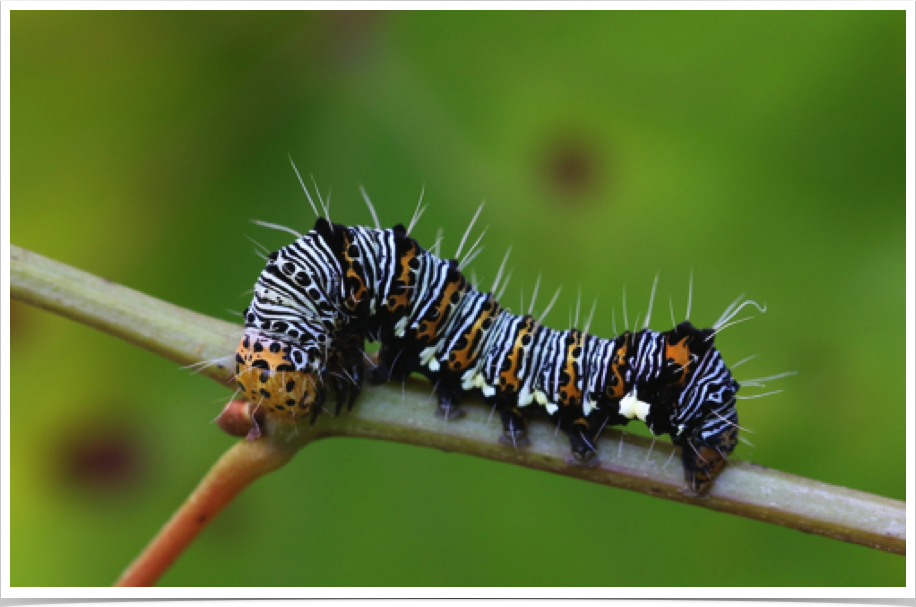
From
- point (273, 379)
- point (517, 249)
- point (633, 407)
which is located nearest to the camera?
point (273, 379)

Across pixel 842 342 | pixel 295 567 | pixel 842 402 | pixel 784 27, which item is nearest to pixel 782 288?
pixel 842 342

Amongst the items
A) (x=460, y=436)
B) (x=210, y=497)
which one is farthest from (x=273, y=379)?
(x=460, y=436)

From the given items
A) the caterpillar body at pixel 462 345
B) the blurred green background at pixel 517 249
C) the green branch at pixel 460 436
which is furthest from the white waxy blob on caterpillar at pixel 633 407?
the blurred green background at pixel 517 249

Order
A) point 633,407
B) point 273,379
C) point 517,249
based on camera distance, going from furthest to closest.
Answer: point 517,249 < point 633,407 < point 273,379

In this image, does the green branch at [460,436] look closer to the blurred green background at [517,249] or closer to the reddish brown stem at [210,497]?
the reddish brown stem at [210,497]

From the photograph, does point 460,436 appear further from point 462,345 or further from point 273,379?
point 273,379

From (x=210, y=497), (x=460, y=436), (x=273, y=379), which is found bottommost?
(x=210, y=497)
